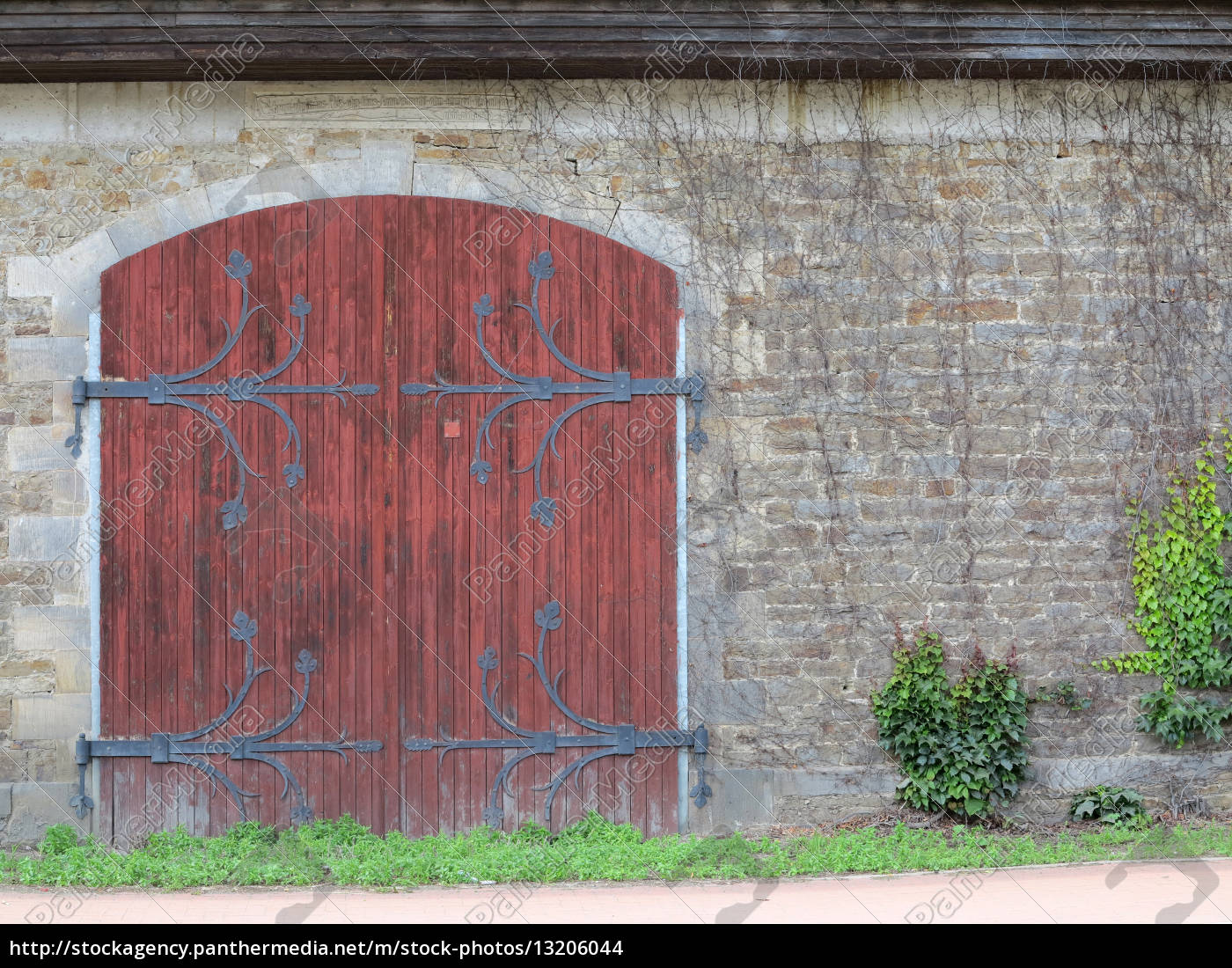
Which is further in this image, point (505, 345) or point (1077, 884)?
point (505, 345)

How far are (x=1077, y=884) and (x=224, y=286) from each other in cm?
472

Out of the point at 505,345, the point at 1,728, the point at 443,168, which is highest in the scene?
the point at 443,168

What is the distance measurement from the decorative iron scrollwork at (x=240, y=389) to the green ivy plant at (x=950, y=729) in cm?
297

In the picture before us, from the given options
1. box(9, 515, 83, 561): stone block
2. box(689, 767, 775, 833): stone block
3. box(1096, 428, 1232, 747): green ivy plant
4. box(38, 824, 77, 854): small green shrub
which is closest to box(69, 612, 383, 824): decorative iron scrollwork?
box(38, 824, 77, 854): small green shrub

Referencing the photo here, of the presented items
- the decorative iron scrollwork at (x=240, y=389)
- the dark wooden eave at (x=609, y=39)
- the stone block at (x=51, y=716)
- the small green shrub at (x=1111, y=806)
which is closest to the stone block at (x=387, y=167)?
the dark wooden eave at (x=609, y=39)

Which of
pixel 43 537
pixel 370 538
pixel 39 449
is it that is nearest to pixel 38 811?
pixel 43 537

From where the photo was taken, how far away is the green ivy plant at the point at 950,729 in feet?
19.2

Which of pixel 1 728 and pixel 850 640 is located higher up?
pixel 850 640

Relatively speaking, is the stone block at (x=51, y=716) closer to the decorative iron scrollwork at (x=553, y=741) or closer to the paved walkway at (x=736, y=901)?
the paved walkway at (x=736, y=901)

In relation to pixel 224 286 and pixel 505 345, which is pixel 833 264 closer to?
pixel 505 345

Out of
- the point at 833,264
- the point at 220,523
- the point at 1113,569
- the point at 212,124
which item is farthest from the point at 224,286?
the point at 1113,569

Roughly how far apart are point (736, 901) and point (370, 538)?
2427 millimetres

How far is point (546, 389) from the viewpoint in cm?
596

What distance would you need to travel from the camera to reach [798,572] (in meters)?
5.99
